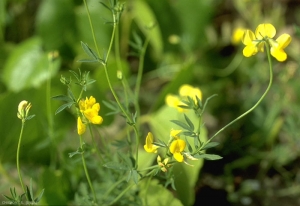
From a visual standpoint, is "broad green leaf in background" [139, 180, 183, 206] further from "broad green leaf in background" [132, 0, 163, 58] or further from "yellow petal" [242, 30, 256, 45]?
"broad green leaf in background" [132, 0, 163, 58]

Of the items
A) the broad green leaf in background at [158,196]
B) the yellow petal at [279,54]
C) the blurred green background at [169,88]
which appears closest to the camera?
the yellow petal at [279,54]

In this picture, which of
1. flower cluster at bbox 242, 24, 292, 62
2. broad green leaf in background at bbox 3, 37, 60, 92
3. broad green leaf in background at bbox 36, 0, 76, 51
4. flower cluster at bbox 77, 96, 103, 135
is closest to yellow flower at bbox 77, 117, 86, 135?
flower cluster at bbox 77, 96, 103, 135

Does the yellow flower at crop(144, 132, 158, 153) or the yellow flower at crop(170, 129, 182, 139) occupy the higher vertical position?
the yellow flower at crop(170, 129, 182, 139)

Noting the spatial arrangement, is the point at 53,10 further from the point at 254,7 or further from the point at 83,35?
the point at 254,7

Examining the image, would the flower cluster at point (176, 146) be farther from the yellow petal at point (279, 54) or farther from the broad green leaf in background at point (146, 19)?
the broad green leaf in background at point (146, 19)

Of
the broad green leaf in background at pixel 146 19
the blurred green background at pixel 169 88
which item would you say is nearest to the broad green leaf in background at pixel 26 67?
the blurred green background at pixel 169 88

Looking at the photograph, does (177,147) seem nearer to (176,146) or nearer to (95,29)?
(176,146)

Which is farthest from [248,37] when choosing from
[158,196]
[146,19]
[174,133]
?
[146,19]
